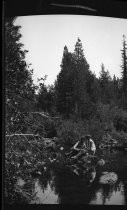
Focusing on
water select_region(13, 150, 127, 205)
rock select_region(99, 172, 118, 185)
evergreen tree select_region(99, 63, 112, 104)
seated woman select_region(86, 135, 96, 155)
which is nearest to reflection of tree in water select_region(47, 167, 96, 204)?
water select_region(13, 150, 127, 205)

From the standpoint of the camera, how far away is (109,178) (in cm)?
314

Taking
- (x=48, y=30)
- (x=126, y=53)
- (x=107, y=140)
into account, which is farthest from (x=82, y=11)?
(x=107, y=140)

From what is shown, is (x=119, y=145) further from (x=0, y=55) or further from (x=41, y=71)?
(x=0, y=55)

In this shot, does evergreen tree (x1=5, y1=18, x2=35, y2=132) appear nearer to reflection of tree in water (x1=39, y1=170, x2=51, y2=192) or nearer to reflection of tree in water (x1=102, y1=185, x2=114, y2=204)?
reflection of tree in water (x1=39, y1=170, x2=51, y2=192)

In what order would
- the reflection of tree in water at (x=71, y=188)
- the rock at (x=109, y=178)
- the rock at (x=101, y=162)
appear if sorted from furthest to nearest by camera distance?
1. the rock at (x=101, y=162)
2. the rock at (x=109, y=178)
3. the reflection of tree in water at (x=71, y=188)

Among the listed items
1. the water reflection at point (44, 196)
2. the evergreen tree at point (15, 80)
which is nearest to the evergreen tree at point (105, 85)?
the evergreen tree at point (15, 80)

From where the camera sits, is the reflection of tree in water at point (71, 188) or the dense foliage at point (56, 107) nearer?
the reflection of tree in water at point (71, 188)

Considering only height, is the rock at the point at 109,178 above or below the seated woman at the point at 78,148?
below

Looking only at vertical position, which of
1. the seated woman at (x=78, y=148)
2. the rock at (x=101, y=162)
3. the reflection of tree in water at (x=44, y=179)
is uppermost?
the seated woman at (x=78, y=148)

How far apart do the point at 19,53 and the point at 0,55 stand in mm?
1149

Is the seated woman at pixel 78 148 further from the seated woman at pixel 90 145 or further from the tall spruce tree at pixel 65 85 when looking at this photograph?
the tall spruce tree at pixel 65 85

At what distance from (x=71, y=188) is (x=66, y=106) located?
0.74m

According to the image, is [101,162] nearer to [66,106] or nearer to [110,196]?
[110,196]

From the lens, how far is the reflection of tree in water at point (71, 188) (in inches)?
119
